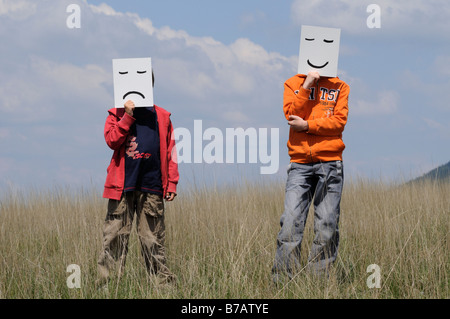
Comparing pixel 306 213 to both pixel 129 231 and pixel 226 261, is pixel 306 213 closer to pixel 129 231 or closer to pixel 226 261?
pixel 226 261

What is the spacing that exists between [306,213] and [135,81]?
1750 mm

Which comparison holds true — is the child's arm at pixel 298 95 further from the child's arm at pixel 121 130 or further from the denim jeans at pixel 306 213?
the child's arm at pixel 121 130

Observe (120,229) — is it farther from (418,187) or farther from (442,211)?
(418,187)

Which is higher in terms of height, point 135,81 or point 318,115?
point 135,81

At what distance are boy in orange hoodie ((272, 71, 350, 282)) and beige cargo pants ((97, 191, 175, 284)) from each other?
39.5 inches

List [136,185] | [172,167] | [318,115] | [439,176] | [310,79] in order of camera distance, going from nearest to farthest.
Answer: [310,79] → [318,115] → [136,185] → [172,167] → [439,176]

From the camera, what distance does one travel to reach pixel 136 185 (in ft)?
12.1

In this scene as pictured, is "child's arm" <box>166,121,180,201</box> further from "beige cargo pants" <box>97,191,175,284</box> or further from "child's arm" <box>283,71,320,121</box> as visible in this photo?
"child's arm" <box>283,71,320,121</box>

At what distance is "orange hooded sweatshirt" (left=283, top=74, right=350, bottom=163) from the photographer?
136 inches

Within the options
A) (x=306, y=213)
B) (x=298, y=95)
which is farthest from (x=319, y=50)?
(x=306, y=213)

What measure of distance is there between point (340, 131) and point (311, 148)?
0.28 metres

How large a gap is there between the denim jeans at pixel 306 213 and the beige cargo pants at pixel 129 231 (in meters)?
1.00

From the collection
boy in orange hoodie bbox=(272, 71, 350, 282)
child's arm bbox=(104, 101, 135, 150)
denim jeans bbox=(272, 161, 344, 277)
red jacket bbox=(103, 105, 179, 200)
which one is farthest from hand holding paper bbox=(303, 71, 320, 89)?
child's arm bbox=(104, 101, 135, 150)

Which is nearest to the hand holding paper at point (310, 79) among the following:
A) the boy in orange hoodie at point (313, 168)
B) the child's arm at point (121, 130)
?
the boy in orange hoodie at point (313, 168)
